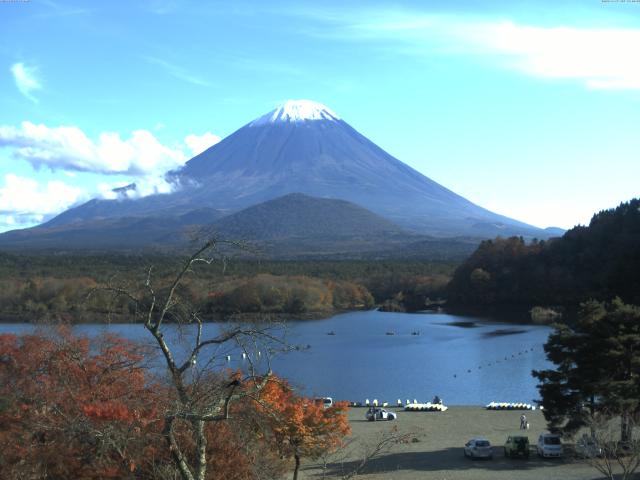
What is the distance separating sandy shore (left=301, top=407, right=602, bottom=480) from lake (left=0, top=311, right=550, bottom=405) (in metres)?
2.27

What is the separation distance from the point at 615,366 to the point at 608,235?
1332 inches

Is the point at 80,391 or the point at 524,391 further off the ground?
the point at 80,391

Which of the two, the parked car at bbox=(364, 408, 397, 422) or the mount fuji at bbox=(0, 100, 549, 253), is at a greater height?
the mount fuji at bbox=(0, 100, 549, 253)

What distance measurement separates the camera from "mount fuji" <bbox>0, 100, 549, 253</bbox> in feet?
407

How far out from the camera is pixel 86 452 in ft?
19.3

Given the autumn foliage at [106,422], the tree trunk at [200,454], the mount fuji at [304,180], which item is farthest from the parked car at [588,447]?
the mount fuji at [304,180]

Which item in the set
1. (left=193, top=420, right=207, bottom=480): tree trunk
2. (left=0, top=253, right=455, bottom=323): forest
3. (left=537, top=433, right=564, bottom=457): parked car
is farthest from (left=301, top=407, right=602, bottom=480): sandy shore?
(left=0, top=253, right=455, bottom=323): forest

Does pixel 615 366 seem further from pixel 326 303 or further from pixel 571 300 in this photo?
pixel 326 303

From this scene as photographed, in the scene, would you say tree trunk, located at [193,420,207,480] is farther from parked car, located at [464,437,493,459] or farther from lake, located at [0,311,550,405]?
lake, located at [0,311,550,405]

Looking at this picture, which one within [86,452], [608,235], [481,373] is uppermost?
[608,235]

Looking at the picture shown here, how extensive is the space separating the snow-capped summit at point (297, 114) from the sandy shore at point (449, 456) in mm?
129495

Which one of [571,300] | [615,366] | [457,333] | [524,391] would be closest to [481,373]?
[524,391]

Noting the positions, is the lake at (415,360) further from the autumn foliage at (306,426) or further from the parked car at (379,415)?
the autumn foliage at (306,426)

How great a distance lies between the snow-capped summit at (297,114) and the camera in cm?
14312
